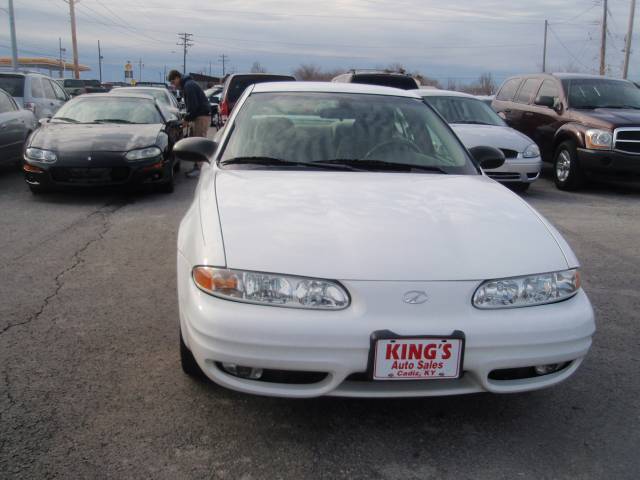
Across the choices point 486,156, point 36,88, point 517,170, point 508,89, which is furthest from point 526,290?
point 36,88

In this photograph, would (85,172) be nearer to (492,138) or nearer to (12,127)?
(12,127)

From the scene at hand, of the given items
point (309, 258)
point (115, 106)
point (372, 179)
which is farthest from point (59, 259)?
point (115, 106)

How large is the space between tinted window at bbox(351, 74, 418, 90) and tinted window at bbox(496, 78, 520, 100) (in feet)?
5.63

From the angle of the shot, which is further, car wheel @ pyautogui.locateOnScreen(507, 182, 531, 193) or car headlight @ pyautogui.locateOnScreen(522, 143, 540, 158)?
car wheel @ pyautogui.locateOnScreen(507, 182, 531, 193)

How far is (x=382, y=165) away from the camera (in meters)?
3.66

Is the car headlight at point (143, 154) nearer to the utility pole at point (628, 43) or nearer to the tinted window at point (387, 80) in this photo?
the tinted window at point (387, 80)

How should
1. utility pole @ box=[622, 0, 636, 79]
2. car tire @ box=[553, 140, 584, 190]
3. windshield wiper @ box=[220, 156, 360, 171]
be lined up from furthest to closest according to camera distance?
1. utility pole @ box=[622, 0, 636, 79]
2. car tire @ box=[553, 140, 584, 190]
3. windshield wiper @ box=[220, 156, 360, 171]

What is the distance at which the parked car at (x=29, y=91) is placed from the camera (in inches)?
490

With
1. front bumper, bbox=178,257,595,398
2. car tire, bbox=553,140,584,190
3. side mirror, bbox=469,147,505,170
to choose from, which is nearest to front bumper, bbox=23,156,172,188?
side mirror, bbox=469,147,505,170

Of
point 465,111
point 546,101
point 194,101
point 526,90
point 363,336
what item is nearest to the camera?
point 363,336

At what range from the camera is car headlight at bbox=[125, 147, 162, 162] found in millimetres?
7636

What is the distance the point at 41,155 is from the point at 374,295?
21.1 ft

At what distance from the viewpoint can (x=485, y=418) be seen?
9.29ft

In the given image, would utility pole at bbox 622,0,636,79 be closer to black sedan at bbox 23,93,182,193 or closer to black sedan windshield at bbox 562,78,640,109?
black sedan windshield at bbox 562,78,640,109
